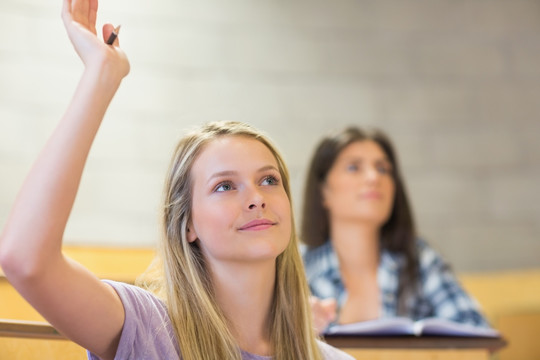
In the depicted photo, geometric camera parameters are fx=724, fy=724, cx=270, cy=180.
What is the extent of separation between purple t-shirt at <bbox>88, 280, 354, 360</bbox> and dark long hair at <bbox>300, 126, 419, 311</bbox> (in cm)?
139

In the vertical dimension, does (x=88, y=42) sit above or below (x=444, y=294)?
above

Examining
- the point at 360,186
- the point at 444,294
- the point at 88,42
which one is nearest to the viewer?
the point at 88,42

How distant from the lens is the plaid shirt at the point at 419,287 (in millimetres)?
2115

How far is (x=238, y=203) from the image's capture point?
1.00 metres

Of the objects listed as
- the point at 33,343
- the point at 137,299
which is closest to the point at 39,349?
the point at 33,343

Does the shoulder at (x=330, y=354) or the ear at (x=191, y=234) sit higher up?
the ear at (x=191, y=234)

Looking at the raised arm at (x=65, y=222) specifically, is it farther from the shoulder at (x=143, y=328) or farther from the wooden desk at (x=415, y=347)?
the wooden desk at (x=415, y=347)

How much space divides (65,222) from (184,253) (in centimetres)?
28

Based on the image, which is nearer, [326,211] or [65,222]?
[65,222]

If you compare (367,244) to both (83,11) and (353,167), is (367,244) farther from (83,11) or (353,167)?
(83,11)

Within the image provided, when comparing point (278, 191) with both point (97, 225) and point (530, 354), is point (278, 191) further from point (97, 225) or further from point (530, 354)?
point (530, 354)

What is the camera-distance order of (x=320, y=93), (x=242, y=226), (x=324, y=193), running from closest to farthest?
(x=242, y=226) → (x=324, y=193) → (x=320, y=93)

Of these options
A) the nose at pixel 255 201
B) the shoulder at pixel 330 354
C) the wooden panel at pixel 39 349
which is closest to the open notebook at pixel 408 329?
the shoulder at pixel 330 354

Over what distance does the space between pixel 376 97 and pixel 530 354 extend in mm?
1083
